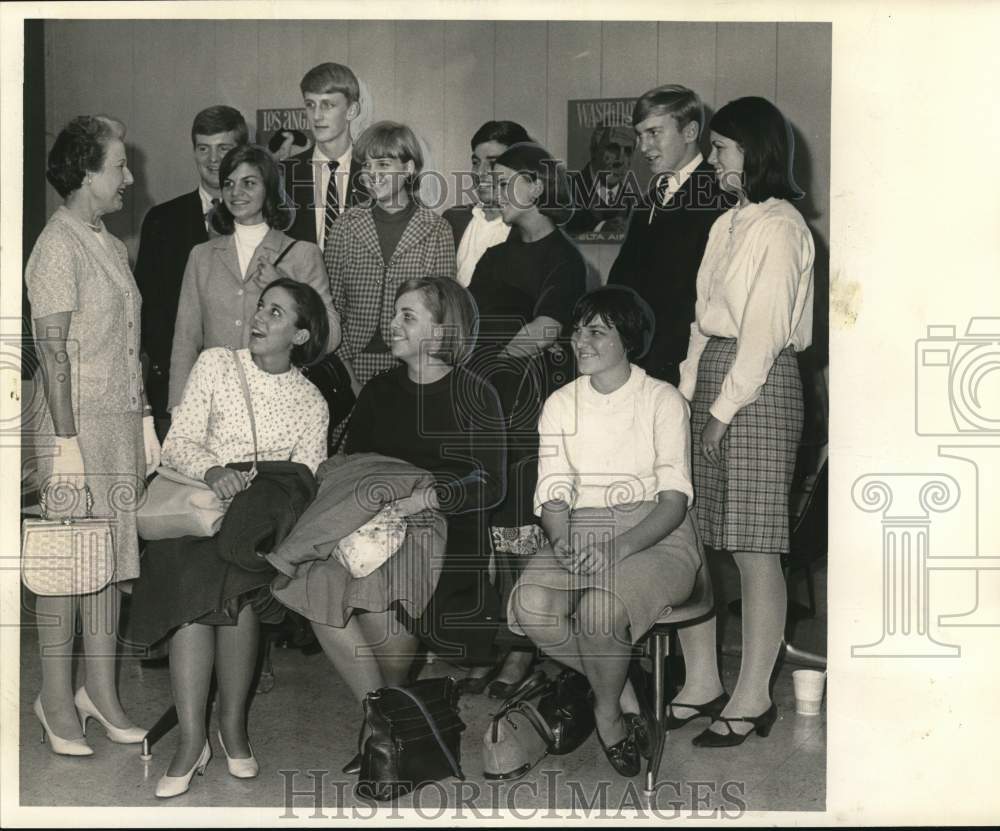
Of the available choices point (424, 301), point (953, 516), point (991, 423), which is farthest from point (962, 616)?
point (424, 301)

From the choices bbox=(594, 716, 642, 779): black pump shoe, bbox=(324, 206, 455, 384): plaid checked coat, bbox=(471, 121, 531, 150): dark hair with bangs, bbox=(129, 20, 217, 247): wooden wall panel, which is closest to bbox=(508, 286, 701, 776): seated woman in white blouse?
bbox=(594, 716, 642, 779): black pump shoe

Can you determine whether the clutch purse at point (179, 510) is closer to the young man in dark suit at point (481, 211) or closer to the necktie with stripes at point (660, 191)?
the young man in dark suit at point (481, 211)

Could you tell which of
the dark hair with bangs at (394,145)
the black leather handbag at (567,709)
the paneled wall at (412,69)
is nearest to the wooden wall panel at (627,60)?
the paneled wall at (412,69)

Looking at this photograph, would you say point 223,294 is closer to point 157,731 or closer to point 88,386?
point 88,386

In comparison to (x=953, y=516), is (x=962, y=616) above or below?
below

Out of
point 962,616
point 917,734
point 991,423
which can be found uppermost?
point 991,423

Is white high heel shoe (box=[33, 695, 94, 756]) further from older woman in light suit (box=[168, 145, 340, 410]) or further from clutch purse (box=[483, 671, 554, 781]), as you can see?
clutch purse (box=[483, 671, 554, 781])

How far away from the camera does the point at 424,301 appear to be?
4742 millimetres

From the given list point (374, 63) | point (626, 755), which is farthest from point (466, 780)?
point (374, 63)

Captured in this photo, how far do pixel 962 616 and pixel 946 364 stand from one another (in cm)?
79

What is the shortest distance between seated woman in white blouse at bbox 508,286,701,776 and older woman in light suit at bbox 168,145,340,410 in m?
0.84

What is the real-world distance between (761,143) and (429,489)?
1.50 meters

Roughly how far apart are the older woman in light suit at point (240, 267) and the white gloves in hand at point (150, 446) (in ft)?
0.35

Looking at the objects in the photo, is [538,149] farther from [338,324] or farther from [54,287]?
[54,287]
